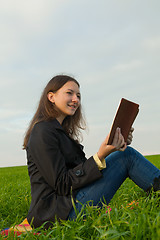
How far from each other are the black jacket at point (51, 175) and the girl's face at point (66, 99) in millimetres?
381

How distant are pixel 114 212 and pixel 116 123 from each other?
0.83 m

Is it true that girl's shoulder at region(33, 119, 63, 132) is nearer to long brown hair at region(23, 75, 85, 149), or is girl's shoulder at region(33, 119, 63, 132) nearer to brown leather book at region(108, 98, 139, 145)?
long brown hair at region(23, 75, 85, 149)

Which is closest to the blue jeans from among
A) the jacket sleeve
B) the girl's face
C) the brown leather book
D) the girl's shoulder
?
the jacket sleeve

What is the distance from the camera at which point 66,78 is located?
339cm

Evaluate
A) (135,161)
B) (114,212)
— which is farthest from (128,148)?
(114,212)

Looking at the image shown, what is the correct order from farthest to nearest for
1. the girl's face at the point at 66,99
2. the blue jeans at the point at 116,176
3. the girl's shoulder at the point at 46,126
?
1. the girl's face at the point at 66,99
2. the girl's shoulder at the point at 46,126
3. the blue jeans at the point at 116,176

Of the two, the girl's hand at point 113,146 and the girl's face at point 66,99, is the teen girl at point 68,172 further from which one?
the girl's face at point 66,99

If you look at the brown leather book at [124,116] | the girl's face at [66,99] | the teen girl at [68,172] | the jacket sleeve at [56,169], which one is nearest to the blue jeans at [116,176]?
the teen girl at [68,172]

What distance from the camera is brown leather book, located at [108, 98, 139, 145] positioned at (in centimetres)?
258

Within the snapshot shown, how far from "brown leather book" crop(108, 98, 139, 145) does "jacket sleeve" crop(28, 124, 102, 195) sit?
37cm

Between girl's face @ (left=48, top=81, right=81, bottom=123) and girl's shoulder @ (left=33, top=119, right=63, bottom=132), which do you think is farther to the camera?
girl's face @ (left=48, top=81, right=81, bottom=123)

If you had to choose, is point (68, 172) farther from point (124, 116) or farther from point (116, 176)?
point (124, 116)

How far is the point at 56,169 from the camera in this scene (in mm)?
2646

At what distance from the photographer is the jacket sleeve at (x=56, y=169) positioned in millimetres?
2652
